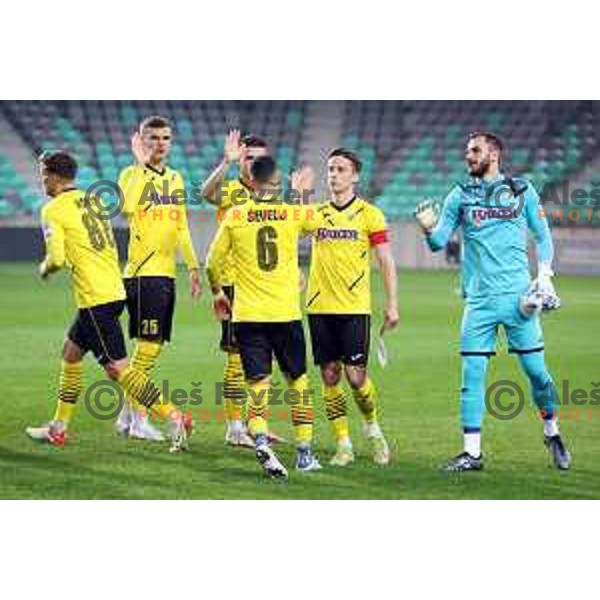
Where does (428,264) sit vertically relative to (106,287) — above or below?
below

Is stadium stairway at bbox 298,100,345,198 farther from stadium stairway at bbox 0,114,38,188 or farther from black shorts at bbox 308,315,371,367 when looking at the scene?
black shorts at bbox 308,315,371,367

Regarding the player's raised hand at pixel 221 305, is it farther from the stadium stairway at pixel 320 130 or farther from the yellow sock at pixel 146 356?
the stadium stairway at pixel 320 130

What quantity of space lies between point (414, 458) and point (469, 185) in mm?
1588

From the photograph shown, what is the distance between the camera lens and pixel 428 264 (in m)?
29.2

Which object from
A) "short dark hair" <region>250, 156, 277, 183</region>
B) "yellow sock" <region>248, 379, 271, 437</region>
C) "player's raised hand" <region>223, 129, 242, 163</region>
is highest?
"player's raised hand" <region>223, 129, 242, 163</region>

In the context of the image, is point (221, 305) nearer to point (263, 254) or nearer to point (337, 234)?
point (263, 254)

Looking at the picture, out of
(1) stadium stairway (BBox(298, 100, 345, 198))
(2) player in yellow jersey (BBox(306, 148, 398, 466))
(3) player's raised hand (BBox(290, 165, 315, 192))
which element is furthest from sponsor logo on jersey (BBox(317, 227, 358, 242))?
(1) stadium stairway (BBox(298, 100, 345, 198))

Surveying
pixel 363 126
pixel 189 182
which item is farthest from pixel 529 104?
pixel 189 182

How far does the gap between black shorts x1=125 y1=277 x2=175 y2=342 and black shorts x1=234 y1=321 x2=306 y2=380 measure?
3.93 ft

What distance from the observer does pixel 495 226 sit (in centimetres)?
732

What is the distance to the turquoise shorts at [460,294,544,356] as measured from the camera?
7340mm

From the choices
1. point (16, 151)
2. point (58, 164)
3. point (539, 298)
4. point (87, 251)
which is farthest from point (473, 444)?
point (16, 151)

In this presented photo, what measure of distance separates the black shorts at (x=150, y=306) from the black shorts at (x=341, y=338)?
45.1 inches
